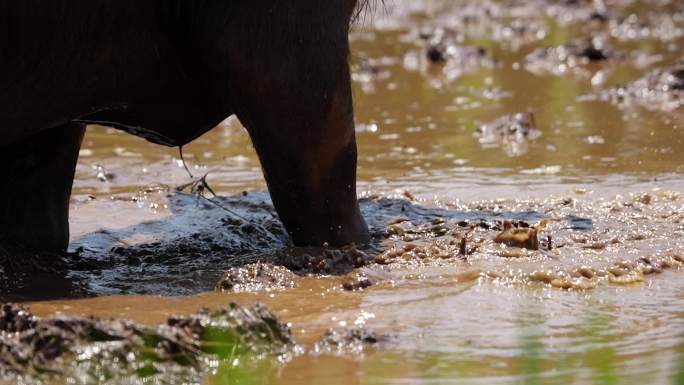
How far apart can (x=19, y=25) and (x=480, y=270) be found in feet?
5.78

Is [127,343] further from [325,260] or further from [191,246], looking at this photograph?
[191,246]

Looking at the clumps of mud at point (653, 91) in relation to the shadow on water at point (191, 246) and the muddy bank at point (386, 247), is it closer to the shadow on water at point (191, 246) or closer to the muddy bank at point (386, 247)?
the muddy bank at point (386, 247)

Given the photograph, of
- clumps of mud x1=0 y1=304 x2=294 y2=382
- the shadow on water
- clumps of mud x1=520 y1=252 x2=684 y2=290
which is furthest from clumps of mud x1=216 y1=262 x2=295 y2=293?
clumps of mud x1=0 y1=304 x2=294 y2=382

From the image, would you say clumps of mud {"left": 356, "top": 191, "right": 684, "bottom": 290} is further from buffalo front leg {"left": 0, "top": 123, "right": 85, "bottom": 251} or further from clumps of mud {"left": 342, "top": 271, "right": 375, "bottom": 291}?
buffalo front leg {"left": 0, "top": 123, "right": 85, "bottom": 251}

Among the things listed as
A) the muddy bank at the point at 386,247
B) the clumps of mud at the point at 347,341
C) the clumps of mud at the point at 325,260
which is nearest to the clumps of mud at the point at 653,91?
the muddy bank at the point at 386,247

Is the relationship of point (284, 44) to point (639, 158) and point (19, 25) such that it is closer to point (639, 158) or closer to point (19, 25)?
point (19, 25)

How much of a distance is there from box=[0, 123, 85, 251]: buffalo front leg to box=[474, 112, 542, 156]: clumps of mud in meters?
2.81

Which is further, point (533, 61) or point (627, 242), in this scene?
point (533, 61)

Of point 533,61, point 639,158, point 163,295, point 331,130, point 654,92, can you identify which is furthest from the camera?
point 533,61

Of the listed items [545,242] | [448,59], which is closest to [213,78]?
[545,242]

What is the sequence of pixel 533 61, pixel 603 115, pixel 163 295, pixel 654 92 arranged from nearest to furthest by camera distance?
pixel 163 295
pixel 603 115
pixel 654 92
pixel 533 61

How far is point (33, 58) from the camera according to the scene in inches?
201

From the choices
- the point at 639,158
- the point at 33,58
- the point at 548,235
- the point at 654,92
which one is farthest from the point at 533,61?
A: the point at 33,58

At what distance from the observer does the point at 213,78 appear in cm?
531
